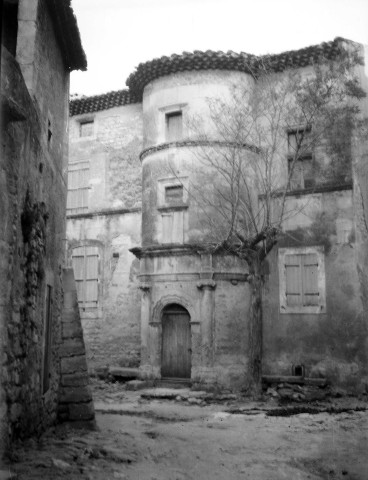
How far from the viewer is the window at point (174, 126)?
15562 millimetres

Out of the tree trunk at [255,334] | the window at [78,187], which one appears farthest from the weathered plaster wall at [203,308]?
the window at [78,187]

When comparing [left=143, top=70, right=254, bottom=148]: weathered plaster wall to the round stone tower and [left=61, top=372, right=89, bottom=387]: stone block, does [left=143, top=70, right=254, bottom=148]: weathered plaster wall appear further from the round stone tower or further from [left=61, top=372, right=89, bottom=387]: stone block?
[left=61, top=372, right=89, bottom=387]: stone block

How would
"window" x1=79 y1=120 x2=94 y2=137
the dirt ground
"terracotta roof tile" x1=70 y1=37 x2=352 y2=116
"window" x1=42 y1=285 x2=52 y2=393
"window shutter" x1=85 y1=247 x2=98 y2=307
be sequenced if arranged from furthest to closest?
"window" x1=79 y1=120 x2=94 y2=137
"window shutter" x1=85 y1=247 x2=98 y2=307
"terracotta roof tile" x1=70 y1=37 x2=352 y2=116
"window" x1=42 y1=285 x2=52 y2=393
the dirt ground

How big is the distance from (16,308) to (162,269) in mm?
9439

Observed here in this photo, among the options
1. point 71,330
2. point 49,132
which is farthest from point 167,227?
point 49,132

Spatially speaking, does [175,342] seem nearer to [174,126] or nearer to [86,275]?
[86,275]

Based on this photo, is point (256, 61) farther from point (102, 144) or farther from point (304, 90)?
point (102, 144)

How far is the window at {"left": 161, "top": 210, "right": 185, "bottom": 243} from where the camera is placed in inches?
587

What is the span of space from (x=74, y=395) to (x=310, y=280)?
8360 millimetres

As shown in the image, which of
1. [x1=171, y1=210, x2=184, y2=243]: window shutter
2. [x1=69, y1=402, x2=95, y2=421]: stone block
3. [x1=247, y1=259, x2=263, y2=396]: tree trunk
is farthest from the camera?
[x1=171, y1=210, x2=184, y2=243]: window shutter

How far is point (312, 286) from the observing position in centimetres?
1422

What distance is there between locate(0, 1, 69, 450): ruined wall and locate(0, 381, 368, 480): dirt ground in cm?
54

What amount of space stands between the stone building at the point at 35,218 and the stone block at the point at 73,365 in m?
0.02

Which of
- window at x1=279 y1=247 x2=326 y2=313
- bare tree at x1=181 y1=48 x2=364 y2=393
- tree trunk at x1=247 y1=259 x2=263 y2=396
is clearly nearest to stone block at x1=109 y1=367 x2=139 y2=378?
bare tree at x1=181 y1=48 x2=364 y2=393
